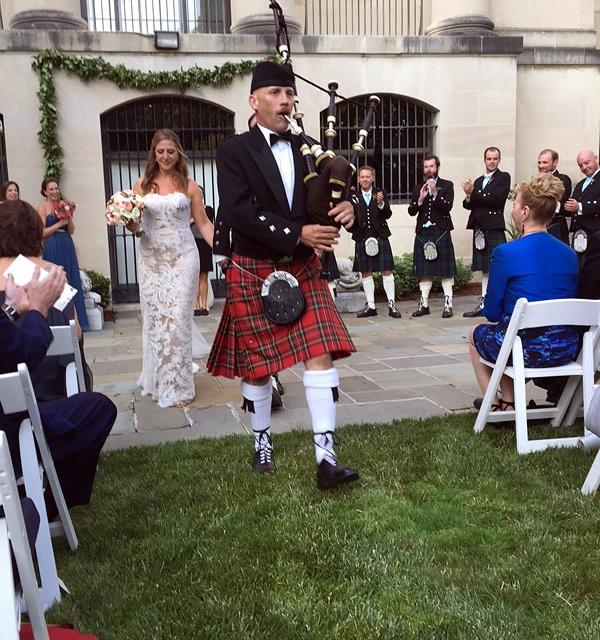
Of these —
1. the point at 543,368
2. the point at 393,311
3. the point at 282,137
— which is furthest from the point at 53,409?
the point at 393,311

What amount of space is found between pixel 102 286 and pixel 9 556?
922cm

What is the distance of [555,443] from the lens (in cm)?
395

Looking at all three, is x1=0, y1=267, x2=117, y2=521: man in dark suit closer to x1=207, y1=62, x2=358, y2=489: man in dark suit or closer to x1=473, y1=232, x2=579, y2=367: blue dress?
x1=207, y1=62, x2=358, y2=489: man in dark suit

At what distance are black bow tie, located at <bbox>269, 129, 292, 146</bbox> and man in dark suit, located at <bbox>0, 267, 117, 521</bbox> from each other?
126 cm

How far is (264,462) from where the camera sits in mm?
3807

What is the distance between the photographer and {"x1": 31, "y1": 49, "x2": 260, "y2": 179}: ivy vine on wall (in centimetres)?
1055

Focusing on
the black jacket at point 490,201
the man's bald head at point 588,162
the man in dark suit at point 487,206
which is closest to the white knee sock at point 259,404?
the man in dark suit at point 487,206

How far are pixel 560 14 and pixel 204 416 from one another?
11600 mm

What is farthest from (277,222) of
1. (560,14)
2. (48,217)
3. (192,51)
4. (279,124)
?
(560,14)

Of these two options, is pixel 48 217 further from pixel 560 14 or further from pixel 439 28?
pixel 560 14

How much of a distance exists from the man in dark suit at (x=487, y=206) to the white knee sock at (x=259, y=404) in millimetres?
5859

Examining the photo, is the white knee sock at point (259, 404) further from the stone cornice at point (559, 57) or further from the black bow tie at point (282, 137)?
the stone cornice at point (559, 57)

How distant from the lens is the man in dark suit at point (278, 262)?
3.44m

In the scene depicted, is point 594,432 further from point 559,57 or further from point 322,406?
point 559,57
